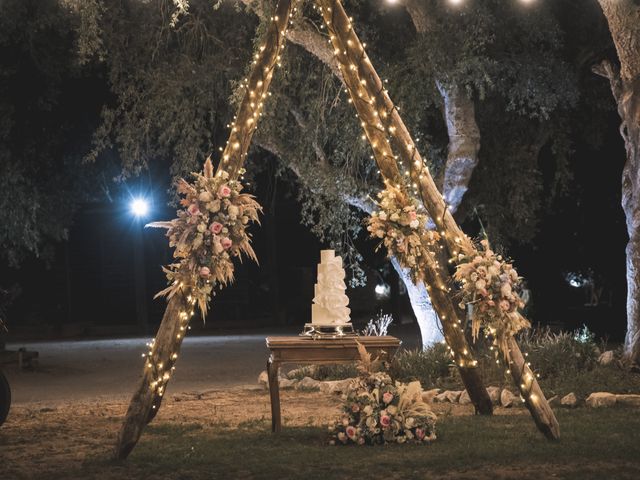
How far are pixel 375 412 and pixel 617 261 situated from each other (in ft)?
74.6

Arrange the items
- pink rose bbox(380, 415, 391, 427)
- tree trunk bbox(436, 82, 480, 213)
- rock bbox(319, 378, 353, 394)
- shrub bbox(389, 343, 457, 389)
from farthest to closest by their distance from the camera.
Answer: tree trunk bbox(436, 82, 480, 213) < shrub bbox(389, 343, 457, 389) < rock bbox(319, 378, 353, 394) < pink rose bbox(380, 415, 391, 427)

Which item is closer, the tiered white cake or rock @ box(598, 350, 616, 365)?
the tiered white cake

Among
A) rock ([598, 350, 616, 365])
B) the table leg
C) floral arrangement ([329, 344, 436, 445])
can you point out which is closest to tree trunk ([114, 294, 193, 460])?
the table leg

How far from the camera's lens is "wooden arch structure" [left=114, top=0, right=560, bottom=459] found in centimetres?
854

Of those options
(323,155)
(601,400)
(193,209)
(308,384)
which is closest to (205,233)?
(193,209)

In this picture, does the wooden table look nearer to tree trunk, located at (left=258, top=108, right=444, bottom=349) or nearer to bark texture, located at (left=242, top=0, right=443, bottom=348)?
bark texture, located at (left=242, top=0, right=443, bottom=348)

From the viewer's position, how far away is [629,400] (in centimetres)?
1123

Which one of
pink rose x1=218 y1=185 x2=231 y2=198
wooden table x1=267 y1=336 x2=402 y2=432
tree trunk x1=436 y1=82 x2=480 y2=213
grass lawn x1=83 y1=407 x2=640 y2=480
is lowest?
grass lawn x1=83 y1=407 x2=640 y2=480

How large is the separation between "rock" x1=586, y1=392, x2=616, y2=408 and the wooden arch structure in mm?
1673

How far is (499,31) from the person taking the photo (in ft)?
52.4

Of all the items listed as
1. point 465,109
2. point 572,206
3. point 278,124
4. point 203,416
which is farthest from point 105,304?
point 203,416

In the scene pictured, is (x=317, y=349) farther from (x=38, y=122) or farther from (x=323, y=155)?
(x=38, y=122)

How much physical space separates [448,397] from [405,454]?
3870 millimetres

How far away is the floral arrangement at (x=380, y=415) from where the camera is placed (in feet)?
29.2
